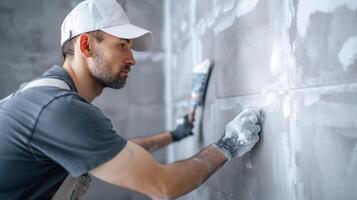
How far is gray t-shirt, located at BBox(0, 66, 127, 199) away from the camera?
3.72 feet

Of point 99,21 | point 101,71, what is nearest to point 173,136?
point 101,71

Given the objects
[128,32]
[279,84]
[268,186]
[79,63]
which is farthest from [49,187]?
[279,84]

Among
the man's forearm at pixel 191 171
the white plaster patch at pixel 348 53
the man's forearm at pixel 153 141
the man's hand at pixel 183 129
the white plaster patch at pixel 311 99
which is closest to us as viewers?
the white plaster patch at pixel 348 53

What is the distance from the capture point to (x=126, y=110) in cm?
346

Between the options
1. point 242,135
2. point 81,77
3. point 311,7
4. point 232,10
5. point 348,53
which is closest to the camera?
point 348,53

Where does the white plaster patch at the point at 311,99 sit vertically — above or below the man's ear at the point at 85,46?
below

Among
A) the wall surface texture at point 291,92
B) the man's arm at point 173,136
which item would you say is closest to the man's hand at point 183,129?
the man's arm at point 173,136

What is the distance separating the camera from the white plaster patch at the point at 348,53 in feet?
2.90

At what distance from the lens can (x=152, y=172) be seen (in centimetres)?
121

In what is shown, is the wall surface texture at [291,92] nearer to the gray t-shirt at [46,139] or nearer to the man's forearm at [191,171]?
the man's forearm at [191,171]

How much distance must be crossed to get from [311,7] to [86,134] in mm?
829

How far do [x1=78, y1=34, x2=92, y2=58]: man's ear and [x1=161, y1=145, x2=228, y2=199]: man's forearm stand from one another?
60 cm

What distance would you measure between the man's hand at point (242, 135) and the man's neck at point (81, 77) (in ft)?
2.07

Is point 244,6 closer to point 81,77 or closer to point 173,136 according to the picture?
point 81,77
